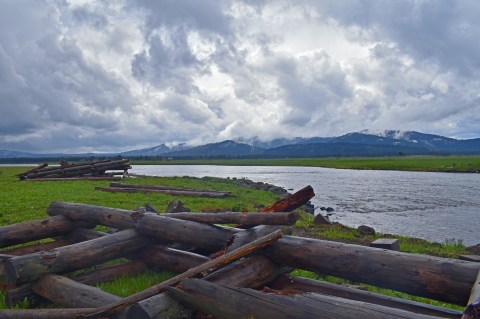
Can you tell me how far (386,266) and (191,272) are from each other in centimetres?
306

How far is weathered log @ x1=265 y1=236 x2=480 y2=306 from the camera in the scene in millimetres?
5352

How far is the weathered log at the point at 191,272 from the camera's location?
5449 millimetres

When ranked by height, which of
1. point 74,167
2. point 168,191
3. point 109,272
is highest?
point 74,167

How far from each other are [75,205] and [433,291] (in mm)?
9216

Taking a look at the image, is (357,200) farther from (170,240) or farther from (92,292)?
(92,292)

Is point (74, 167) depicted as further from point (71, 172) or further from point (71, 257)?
point (71, 257)

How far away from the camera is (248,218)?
7797 millimetres

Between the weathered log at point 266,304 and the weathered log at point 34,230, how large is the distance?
243 inches

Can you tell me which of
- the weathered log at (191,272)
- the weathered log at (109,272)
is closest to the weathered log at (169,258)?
the weathered log at (109,272)

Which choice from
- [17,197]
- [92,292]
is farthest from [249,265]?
[17,197]

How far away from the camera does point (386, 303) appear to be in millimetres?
5547

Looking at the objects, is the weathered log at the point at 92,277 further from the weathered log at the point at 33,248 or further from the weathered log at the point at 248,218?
the weathered log at the point at 33,248

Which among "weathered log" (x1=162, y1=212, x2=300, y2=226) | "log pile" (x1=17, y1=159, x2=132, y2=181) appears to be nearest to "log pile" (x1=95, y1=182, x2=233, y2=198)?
"log pile" (x1=17, y1=159, x2=132, y2=181)

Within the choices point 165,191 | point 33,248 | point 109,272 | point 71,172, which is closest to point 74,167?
point 71,172
